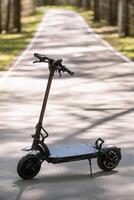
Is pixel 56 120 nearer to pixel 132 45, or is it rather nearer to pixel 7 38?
pixel 132 45

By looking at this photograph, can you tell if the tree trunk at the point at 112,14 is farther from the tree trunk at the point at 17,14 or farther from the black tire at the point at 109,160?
the black tire at the point at 109,160

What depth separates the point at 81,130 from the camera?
363 inches

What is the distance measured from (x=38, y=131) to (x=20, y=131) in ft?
8.62

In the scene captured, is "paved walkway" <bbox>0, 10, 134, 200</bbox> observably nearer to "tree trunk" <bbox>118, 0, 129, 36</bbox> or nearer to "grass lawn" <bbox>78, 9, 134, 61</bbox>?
"grass lawn" <bbox>78, 9, 134, 61</bbox>

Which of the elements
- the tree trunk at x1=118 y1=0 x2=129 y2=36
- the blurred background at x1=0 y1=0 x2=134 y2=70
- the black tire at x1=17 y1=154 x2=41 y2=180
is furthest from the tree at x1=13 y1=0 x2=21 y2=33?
the black tire at x1=17 y1=154 x2=41 y2=180

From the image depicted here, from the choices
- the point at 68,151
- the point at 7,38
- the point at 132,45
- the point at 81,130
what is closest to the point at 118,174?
the point at 68,151

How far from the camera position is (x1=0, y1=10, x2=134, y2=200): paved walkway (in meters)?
6.30

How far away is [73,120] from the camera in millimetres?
10094

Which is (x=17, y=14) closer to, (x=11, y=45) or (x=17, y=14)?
(x=17, y=14)

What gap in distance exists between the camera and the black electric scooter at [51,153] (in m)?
6.44

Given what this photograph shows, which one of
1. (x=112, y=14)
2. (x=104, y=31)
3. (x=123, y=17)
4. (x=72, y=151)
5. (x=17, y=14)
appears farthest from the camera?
(x=112, y=14)

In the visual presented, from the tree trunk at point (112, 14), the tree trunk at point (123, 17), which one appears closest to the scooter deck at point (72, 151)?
the tree trunk at point (123, 17)

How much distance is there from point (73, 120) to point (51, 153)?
11.5ft

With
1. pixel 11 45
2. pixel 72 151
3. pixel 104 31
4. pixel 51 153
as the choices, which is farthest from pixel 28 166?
pixel 104 31
